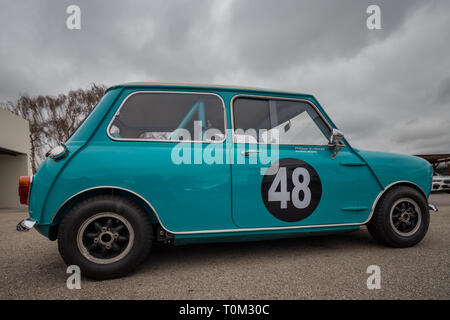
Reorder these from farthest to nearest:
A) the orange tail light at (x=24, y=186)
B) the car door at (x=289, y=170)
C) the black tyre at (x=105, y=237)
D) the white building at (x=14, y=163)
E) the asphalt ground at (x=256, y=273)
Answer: the white building at (x=14, y=163) → the car door at (x=289, y=170) → the orange tail light at (x=24, y=186) → the black tyre at (x=105, y=237) → the asphalt ground at (x=256, y=273)

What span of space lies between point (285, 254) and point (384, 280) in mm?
939

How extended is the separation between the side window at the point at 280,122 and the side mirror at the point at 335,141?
0.07 m

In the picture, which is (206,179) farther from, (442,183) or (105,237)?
(442,183)

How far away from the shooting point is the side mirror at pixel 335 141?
2.54 metres

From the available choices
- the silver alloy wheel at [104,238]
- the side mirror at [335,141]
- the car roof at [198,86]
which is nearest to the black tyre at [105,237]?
the silver alloy wheel at [104,238]

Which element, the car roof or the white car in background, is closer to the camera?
the car roof

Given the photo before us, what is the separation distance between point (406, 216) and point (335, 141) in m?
1.27

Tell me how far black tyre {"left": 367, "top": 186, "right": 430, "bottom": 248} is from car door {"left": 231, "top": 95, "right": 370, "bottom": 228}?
0.73 ft

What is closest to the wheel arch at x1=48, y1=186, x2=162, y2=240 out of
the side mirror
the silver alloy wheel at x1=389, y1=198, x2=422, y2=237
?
the side mirror

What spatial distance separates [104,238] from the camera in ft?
6.58

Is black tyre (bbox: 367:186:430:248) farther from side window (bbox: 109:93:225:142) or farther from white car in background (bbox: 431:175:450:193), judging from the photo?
white car in background (bbox: 431:175:450:193)

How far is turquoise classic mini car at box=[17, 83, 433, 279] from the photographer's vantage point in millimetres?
1995

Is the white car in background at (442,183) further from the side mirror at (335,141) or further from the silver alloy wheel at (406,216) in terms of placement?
the side mirror at (335,141)
